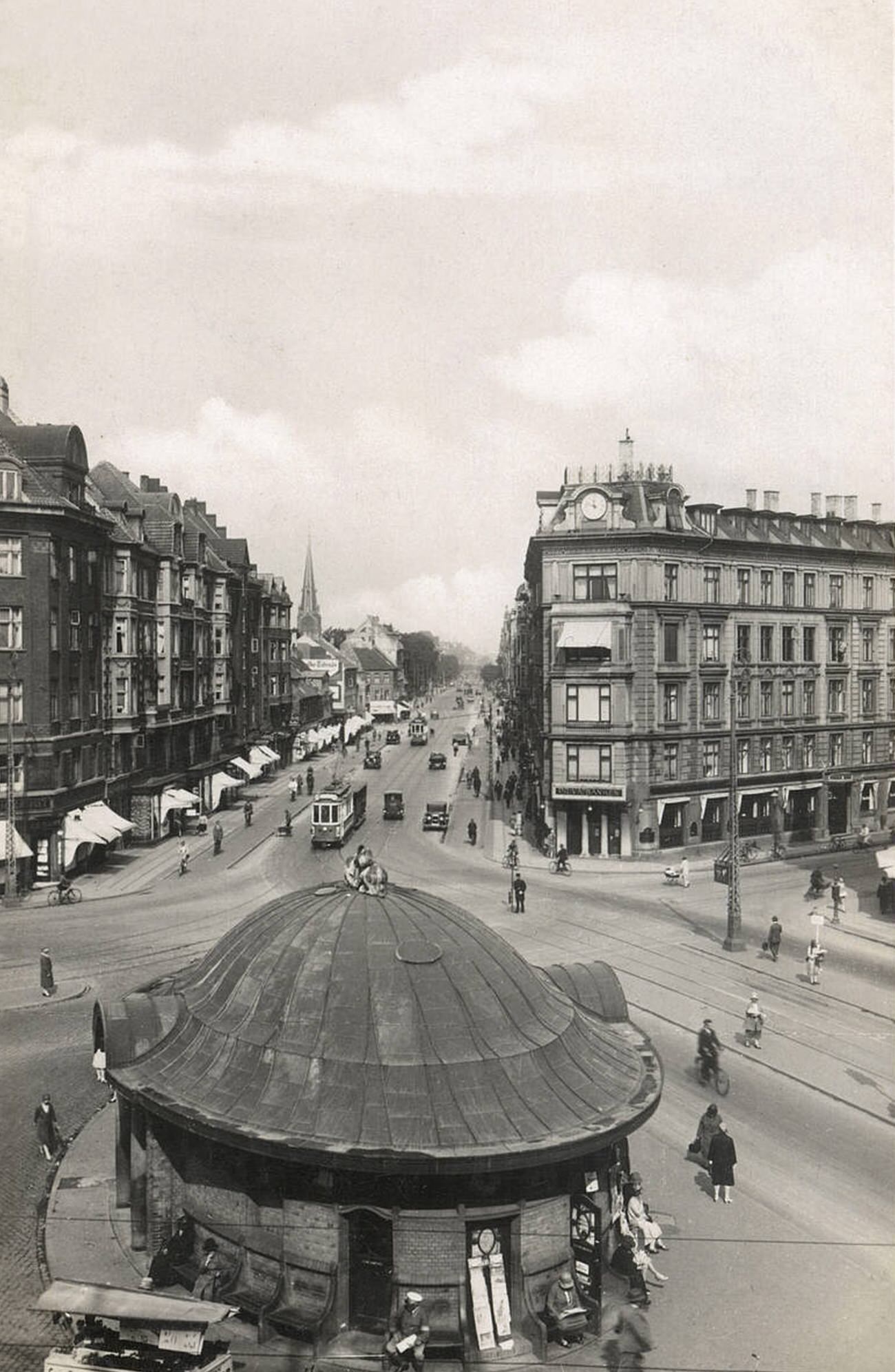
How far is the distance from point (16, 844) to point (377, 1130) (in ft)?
107

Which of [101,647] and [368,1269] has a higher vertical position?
[101,647]

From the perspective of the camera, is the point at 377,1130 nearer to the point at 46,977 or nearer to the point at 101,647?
the point at 46,977

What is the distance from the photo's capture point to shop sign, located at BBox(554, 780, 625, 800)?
50375mm

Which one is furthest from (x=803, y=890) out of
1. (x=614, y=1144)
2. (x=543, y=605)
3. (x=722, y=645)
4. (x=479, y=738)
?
(x=479, y=738)

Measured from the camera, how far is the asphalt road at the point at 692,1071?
48.3ft

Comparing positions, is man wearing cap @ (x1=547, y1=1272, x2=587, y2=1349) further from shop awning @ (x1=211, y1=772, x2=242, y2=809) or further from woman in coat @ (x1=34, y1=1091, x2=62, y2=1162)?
shop awning @ (x1=211, y1=772, x2=242, y2=809)

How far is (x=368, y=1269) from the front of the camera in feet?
46.2

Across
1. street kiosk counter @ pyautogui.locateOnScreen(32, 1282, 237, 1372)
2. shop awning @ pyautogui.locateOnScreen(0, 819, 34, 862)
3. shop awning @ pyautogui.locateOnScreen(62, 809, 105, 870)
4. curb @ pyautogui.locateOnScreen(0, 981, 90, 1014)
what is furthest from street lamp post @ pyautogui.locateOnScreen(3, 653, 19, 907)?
street kiosk counter @ pyautogui.locateOnScreen(32, 1282, 237, 1372)

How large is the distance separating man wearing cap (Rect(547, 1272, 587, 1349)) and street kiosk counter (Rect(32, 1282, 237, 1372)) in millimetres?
4461

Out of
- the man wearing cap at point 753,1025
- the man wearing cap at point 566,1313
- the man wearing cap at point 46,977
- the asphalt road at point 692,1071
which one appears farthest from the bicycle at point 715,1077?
the man wearing cap at point 46,977

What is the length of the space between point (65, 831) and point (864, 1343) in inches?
1477

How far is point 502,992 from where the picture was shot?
1602 cm

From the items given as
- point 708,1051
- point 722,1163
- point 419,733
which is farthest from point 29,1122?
point 419,733

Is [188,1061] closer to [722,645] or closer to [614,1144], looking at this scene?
[614,1144]
